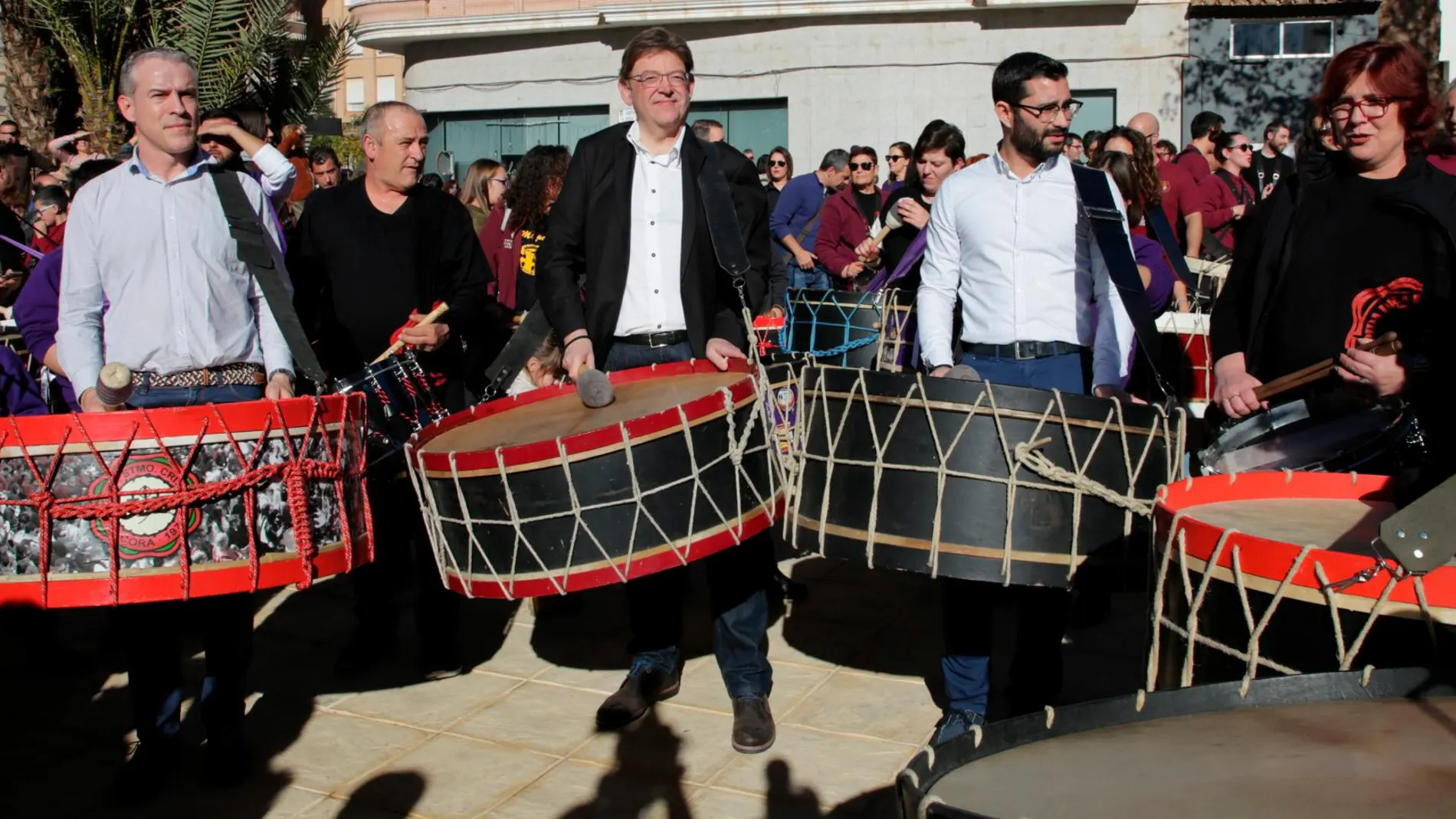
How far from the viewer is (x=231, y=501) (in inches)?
131

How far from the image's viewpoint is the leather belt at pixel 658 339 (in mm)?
4316

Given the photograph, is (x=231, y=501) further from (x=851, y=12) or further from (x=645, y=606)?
(x=851, y=12)

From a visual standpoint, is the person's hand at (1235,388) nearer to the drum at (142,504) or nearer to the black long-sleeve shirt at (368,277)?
the drum at (142,504)

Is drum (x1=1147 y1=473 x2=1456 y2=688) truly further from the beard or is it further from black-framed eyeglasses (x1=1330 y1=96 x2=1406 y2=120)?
the beard

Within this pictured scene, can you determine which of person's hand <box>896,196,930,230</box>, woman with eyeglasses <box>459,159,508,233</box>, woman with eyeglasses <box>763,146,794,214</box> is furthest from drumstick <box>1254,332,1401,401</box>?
woman with eyeglasses <box>763,146,794,214</box>

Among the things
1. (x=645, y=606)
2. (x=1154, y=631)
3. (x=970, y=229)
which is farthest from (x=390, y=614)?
(x=1154, y=631)

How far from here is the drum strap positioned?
3.98 meters

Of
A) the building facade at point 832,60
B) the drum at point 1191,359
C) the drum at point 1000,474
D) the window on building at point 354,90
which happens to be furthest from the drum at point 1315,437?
the window on building at point 354,90

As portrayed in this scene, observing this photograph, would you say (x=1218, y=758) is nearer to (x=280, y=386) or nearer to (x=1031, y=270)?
(x=1031, y=270)

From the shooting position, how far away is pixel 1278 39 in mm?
20328

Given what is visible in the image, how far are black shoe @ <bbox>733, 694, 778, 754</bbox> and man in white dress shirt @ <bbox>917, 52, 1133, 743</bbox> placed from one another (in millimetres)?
514

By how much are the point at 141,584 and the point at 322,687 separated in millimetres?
1620

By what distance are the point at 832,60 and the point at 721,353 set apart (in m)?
18.2

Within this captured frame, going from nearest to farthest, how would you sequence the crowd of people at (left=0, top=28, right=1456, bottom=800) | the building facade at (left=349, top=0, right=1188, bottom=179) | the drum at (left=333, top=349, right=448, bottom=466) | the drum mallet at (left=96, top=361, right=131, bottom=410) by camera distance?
1. the drum mallet at (left=96, top=361, right=131, bottom=410)
2. the crowd of people at (left=0, top=28, right=1456, bottom=800)
3. the drum at (left=333, top=349, right=448, bottom=466)
4. the building facade at (left=349, top=0, right=1188, bottom=179)
